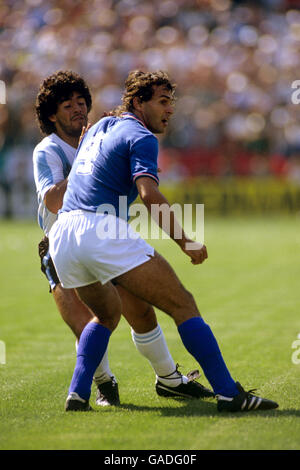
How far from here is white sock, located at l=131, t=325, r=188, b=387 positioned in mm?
4961

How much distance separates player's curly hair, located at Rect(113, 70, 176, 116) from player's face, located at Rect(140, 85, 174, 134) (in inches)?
1.2

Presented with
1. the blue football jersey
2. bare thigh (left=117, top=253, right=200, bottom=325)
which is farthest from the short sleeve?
bare thigh (left=117, top=253, right=200, bottom=325)

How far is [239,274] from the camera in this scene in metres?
11.6

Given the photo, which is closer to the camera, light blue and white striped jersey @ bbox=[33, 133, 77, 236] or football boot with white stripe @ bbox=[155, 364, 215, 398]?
light blue and white striped jersey @ bbox=[33, 133, 77, 236]

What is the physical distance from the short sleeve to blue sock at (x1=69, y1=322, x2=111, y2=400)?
104 centimetres

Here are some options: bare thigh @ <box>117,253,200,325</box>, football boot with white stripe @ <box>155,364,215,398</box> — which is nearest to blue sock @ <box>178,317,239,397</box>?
bare thigh @ <box>117,253,200,325</box>

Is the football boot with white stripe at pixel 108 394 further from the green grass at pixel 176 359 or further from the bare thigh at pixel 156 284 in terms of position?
the bare thigh at pixel 156 284

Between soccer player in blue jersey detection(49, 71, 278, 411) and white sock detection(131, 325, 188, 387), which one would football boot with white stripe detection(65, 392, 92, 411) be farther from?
white sock detection(131, 325, 188, 387)

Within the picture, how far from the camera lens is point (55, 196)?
15.8 ft

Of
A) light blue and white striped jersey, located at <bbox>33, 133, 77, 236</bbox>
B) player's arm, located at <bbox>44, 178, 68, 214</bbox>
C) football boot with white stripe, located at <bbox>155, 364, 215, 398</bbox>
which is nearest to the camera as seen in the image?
player's arm, located at <bbox>44, 178, 68, 214</bbox>

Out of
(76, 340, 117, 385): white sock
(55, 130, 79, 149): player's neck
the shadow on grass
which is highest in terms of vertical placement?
(55, 130, 79, 149): player's neck

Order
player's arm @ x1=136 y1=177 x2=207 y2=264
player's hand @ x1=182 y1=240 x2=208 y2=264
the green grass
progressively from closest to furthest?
the green grass → player's arm @ x1=136 y1=177 x2=207 y2=264 → player's hand @ x1=182 y1=240 x2=208 y2=264

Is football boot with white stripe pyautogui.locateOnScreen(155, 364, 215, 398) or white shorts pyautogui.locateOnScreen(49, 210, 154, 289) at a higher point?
white shorts pyautogui.locateOnScreen(49, 210, 154, 289)

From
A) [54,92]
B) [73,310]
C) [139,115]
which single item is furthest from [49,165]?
[73,310]
